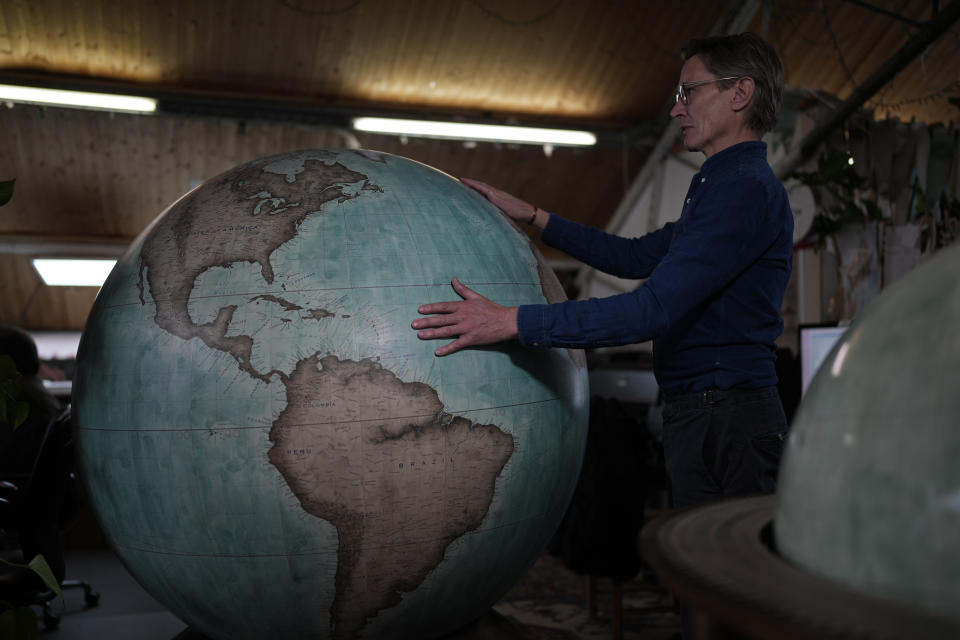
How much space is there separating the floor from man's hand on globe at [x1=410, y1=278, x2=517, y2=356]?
5.97ft

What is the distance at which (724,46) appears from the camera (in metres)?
1.96

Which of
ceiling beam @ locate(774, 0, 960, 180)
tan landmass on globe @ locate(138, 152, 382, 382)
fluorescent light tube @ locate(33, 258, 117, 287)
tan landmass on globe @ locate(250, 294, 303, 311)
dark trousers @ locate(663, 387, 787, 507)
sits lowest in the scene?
dark trousers @ locate(663, 387, 787, 507)

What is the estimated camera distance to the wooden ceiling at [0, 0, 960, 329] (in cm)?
838

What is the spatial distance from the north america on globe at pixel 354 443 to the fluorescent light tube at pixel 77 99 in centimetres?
751

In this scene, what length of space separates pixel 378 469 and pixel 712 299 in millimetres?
891

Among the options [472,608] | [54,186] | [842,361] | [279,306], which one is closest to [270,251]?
[279,306]

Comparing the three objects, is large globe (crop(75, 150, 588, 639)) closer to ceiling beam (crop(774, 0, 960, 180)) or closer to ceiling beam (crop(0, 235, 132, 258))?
ceiling beam (crop(774, 0, 960, 180))

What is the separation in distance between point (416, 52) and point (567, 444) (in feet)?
26.8

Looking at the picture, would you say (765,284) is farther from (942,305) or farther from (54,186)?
(54,186)

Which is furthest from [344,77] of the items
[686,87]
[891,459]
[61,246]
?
[891,459]

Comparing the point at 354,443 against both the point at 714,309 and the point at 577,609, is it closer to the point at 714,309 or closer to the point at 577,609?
the point at 714,309

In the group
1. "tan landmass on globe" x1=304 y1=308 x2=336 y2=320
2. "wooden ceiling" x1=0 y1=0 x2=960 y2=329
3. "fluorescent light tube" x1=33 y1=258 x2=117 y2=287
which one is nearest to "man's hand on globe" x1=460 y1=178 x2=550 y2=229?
"tan landmass on globe" x1=304 y1=308 x2=336 y2=320

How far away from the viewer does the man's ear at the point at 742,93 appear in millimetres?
1929

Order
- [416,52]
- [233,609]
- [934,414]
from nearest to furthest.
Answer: [934,414] < [233,609] < [416,52]
